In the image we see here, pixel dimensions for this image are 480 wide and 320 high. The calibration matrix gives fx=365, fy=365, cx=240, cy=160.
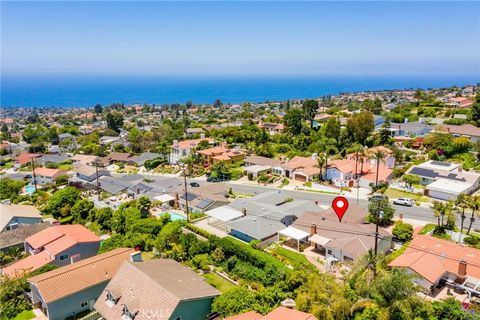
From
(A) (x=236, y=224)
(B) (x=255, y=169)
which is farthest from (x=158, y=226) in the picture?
(B) (x=255, y=169)

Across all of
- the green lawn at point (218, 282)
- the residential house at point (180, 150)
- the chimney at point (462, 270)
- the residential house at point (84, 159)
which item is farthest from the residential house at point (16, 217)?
the chimney at point (462, 270)

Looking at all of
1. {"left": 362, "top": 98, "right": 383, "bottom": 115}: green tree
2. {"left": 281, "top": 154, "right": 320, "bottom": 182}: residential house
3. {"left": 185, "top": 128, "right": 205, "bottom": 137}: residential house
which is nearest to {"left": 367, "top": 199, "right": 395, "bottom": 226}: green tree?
{"left": 281, "top": 154, "right": 320, "bottom": 182}: residential house

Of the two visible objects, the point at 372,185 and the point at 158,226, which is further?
the point at 372,185

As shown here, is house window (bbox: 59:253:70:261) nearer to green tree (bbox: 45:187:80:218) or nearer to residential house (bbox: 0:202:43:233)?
residential house (bbox: 0:202:43:233)

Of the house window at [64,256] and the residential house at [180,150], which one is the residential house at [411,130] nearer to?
the residential house at [180,150]

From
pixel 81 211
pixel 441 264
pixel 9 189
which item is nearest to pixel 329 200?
pixel 441 264

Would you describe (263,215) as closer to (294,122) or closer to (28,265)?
(28,265)

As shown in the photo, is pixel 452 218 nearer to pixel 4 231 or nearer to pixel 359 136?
pixel 359 136
